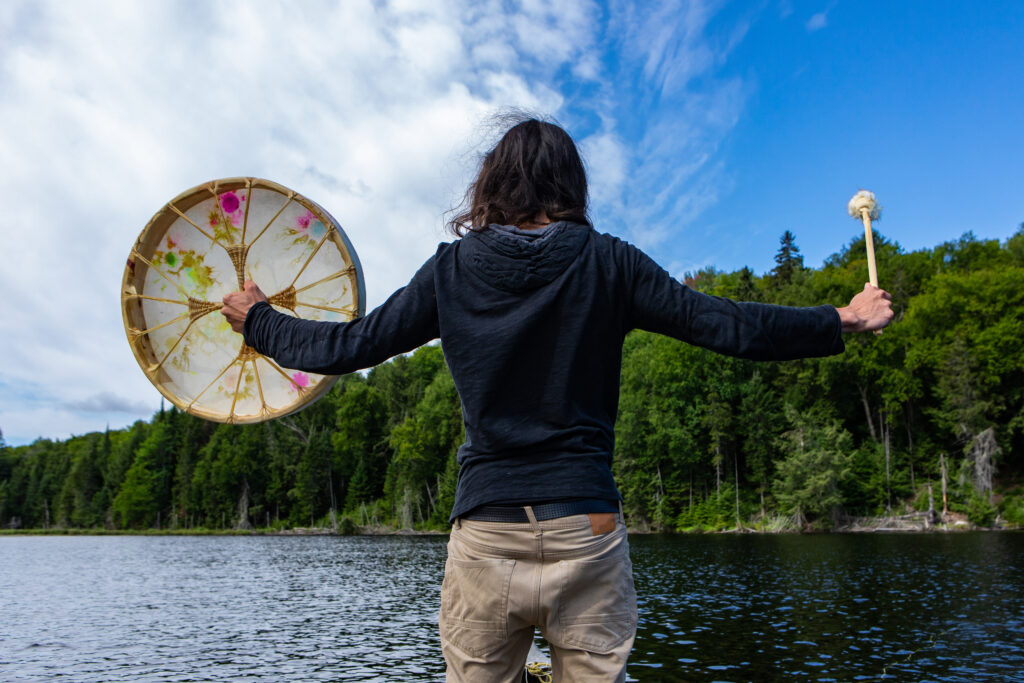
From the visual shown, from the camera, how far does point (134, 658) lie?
17.7 metres

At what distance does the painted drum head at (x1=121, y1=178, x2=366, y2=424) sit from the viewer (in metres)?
4.00

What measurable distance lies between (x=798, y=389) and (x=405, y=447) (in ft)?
120

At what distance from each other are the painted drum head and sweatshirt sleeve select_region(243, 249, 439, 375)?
158 cm

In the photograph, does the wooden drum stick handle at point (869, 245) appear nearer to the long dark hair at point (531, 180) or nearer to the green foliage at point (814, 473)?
the long dark hair at point (531, 180)

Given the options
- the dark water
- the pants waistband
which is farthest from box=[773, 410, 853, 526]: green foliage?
the pants waistband

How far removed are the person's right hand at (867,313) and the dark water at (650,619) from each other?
44.6 ft

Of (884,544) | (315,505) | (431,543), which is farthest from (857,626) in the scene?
(315,505)

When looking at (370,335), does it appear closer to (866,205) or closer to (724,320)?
(724,320)

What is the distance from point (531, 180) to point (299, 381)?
81.6 inches

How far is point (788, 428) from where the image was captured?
62.8 m

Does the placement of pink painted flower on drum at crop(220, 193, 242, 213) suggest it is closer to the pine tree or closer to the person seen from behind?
the person seen from behind

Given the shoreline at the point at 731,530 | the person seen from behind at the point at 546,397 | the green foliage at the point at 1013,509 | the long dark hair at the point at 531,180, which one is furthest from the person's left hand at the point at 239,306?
the green foliage at the point at 1013,509

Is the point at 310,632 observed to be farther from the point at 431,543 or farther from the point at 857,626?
the point at 431,543

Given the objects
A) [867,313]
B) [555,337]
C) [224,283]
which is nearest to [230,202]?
[224,283]
